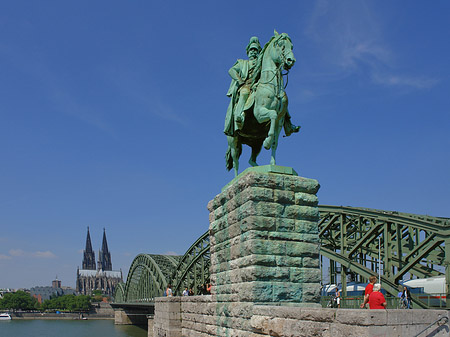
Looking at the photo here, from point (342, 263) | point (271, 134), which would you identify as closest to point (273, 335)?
point (271, 134)

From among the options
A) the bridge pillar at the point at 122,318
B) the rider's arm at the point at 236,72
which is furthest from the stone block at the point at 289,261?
the bridge pillar at the point at 122,318

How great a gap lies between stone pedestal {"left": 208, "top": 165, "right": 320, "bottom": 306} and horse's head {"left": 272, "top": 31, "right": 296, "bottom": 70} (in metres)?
2.31

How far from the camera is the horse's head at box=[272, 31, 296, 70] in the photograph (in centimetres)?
1028

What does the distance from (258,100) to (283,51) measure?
3.88 ft

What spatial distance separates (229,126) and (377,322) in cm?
713

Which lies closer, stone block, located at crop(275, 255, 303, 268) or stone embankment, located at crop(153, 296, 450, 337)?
stone embankment, located at crop(153, 296, 450, 337)

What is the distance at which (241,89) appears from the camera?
11.4 metres

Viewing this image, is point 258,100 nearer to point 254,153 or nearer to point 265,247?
point 254,153

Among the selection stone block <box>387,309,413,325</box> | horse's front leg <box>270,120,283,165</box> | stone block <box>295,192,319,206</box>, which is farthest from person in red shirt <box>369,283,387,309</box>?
horse's front leg <box>270,120,283,165</box>

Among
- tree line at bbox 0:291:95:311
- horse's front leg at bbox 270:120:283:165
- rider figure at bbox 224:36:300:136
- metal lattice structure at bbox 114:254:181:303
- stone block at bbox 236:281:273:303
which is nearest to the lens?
stone block at bbox 236:281:273:303

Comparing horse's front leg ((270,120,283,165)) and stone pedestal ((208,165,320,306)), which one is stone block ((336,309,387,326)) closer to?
stone pedestal ((208,165,320,306))

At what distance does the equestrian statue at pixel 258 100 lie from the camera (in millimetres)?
10469

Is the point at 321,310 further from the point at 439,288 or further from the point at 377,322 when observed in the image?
the point at 439,288

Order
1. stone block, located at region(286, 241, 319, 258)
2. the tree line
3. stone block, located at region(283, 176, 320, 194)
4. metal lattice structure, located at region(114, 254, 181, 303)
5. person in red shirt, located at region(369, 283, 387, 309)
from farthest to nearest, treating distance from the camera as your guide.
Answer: the tree line < metal lattice structure, located at region(114, 254, 181, 303) < stone block, located at region(283, 176, 320, 194) < stone block, located at region(286, 241, 319, 258) < person in red shirt, located at region(369, 283, 387, 309)
